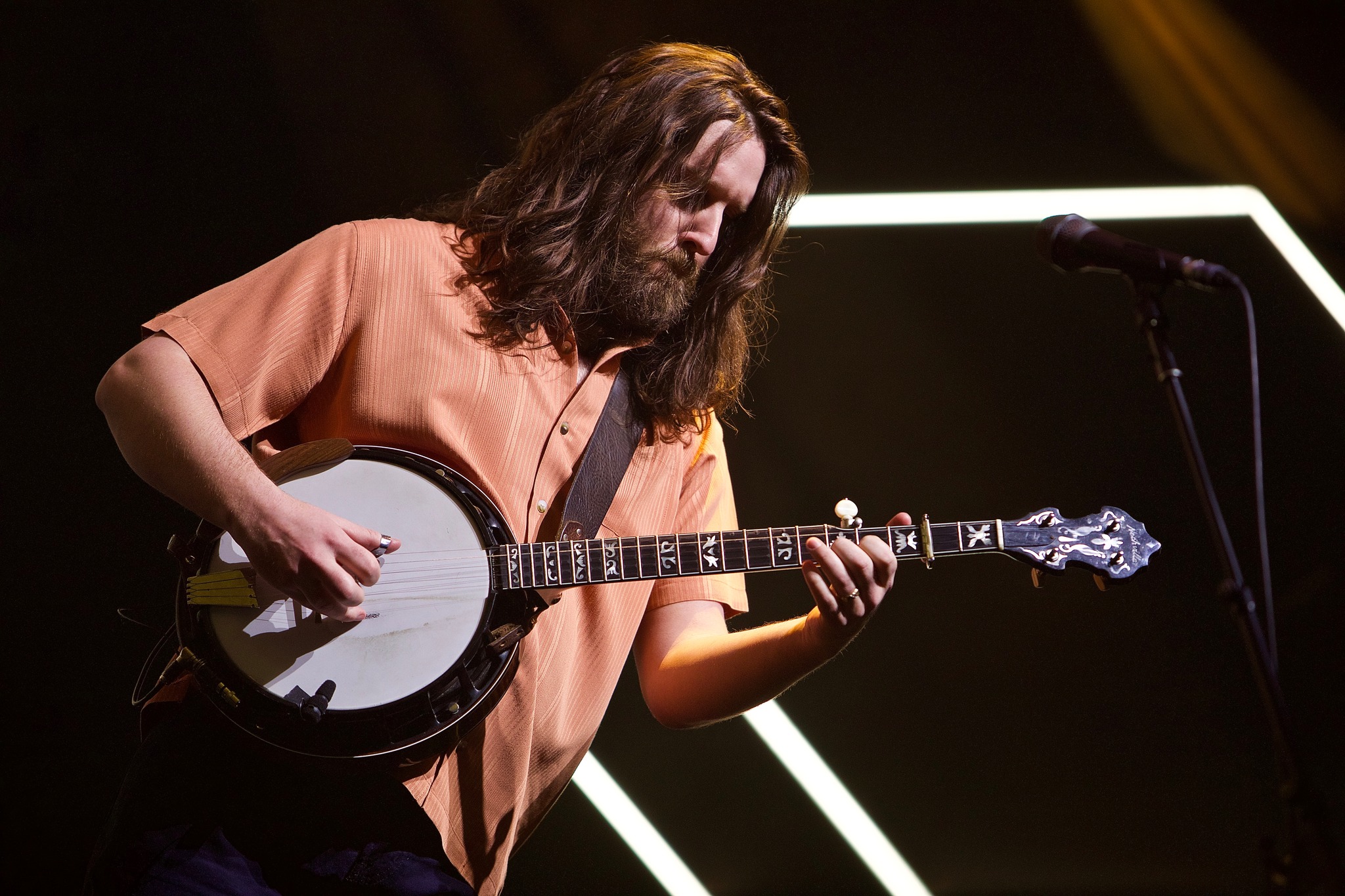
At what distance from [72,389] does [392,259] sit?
1.37 m

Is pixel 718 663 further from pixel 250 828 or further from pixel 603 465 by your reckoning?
pixel 250 828

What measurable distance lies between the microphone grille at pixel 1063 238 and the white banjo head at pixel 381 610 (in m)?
1.21

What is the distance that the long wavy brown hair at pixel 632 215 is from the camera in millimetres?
2150

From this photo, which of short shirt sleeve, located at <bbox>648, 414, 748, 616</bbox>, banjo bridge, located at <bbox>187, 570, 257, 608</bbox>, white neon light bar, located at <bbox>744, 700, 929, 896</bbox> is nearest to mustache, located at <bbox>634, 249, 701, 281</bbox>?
short shirt sleeve, located at <bbox>648, 414, 748, 616</bbox>

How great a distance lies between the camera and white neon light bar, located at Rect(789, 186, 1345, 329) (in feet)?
10.3

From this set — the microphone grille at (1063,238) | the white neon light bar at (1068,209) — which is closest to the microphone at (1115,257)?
the microphone grille at (1063,238)

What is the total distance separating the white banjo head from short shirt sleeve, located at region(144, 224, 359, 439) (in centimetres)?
18

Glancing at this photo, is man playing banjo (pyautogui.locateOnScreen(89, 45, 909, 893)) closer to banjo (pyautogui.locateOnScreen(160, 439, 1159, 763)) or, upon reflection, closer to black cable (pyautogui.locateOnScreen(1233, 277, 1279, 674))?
banjo (pyautogui.locateOnScreen(160, 439, 1159, 763))

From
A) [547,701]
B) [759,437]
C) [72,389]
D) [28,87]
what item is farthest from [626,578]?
[28,87]

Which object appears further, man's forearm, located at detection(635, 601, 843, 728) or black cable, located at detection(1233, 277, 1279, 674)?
man's forearm, located at detection(635, 601, 843, 728)

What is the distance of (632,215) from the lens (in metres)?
2.32

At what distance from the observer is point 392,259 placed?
1888 mm

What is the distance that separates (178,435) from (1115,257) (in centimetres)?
166

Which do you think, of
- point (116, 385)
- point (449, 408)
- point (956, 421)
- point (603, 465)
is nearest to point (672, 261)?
point (603, 465)
